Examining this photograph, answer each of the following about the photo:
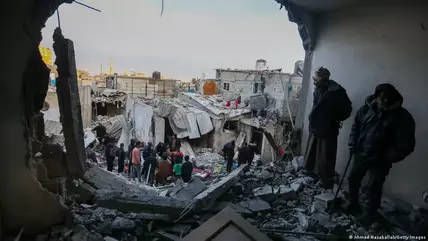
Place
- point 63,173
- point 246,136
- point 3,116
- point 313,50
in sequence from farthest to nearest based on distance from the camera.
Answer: point 246,136 → point 313,50 → point 63,173 → point 3,116

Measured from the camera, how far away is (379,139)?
3.55 meters

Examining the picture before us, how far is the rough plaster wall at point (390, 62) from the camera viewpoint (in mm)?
3986

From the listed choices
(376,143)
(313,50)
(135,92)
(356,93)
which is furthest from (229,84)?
(376,143)

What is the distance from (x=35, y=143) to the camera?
12.4ft

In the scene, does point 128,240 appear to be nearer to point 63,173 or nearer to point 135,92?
point 63,173

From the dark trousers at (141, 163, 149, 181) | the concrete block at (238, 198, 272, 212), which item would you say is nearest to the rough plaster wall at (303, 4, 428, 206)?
the concrete block at (238, 198, 272, 212)

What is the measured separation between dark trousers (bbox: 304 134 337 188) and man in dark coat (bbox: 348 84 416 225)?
2.87 ft

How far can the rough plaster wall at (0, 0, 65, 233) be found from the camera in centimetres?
303

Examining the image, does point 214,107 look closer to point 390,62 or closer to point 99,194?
point 390,62

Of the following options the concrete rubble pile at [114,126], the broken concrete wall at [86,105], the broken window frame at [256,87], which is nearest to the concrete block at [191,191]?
the concrete rubble pile at [114,126]

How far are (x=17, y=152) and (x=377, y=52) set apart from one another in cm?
546

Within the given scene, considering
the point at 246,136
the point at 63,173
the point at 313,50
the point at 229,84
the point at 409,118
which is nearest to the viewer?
the point at 409,118

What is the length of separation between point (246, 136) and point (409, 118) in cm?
1180

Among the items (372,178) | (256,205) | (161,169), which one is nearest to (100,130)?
(161,169)
